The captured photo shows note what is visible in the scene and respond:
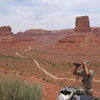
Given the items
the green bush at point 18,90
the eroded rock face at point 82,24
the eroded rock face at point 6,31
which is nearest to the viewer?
the green bush at point 18,90

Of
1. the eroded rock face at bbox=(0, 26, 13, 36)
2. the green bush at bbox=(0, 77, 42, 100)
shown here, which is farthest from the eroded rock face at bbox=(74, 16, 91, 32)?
the green bush at bbox=(0, 77, 42, 100)

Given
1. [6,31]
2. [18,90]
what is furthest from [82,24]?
[18,90]

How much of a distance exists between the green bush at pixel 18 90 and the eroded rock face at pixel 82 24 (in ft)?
245

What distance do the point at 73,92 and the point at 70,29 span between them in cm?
16217

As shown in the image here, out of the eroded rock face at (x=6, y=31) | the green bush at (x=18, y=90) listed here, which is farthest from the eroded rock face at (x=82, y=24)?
the green bush at (x=18, y=90)

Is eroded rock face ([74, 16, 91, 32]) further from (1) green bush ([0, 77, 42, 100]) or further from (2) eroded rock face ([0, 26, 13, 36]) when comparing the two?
(1) green bush ([0, 77, 42, 100])

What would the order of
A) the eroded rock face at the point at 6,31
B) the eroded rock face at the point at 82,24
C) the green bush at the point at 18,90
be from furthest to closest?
the eroded rock face at the point at 6,31
the eroded rock face at the point at 82,24
the green bush at the point at 18,90

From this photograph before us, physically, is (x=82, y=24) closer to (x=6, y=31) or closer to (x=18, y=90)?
(x=6, y=31)

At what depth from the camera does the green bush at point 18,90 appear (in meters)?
7.36

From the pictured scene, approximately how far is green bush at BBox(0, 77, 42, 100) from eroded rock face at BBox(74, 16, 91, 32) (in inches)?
2942

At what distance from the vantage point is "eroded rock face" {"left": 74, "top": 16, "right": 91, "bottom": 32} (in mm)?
81738

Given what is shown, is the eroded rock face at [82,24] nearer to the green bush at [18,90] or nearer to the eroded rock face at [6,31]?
the eroded rock face at [6,31]

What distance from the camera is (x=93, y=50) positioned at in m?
68.2

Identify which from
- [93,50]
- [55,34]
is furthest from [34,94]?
[55,34]
